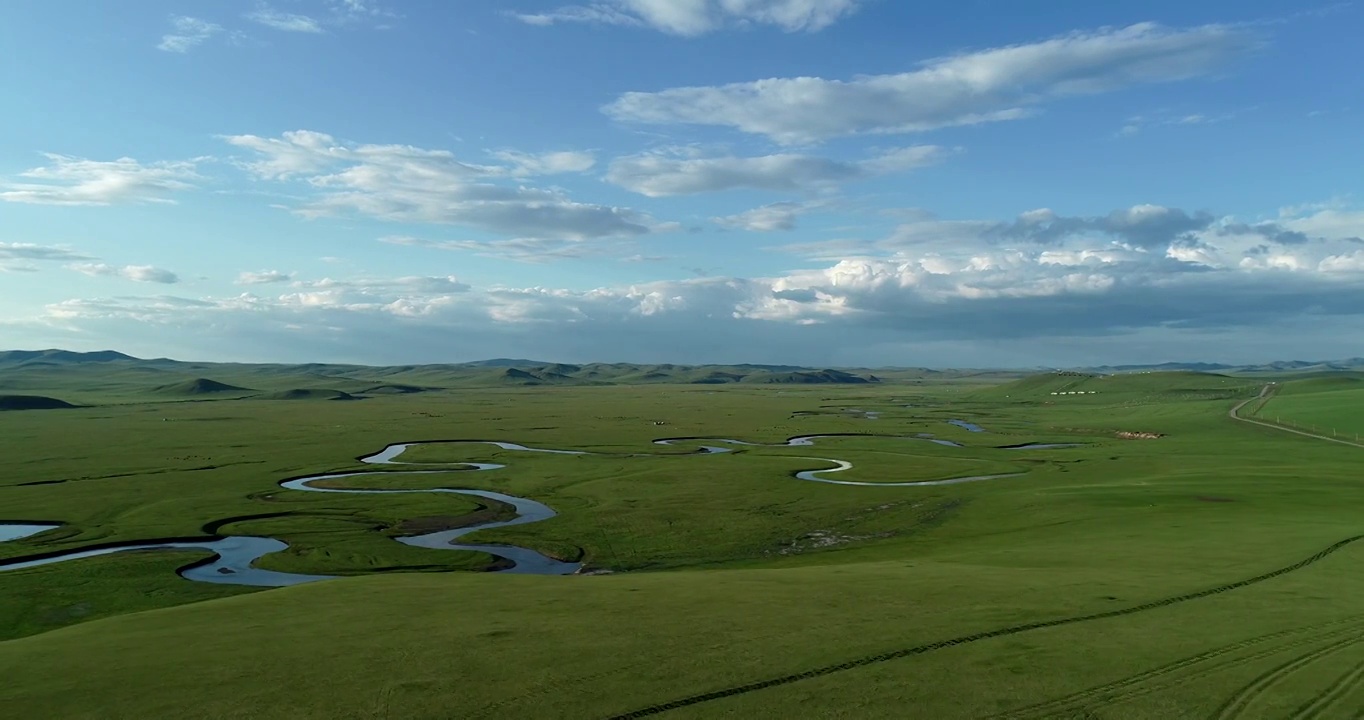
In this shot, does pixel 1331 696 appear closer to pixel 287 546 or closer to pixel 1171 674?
pixel 1171 674

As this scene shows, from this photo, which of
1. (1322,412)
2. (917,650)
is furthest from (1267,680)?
(1322,412)

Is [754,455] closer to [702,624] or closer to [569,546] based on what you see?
[569,546]

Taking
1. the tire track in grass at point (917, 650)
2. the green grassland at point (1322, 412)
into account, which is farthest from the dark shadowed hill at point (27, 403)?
the green grassland at point (1322, 412)

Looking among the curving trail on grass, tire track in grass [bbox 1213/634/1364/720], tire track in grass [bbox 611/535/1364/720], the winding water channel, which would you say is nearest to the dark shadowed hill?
the winding water channel

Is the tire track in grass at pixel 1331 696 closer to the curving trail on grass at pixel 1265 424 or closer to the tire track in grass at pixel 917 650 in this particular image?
the tire track in grass at pixel 917 650

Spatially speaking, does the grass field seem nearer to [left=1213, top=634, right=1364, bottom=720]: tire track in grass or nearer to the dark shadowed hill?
[left=1213, top=634, right=1364, bottom=720]: tire track in grass

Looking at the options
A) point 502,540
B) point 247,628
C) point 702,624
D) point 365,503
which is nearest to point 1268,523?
point 702,624
